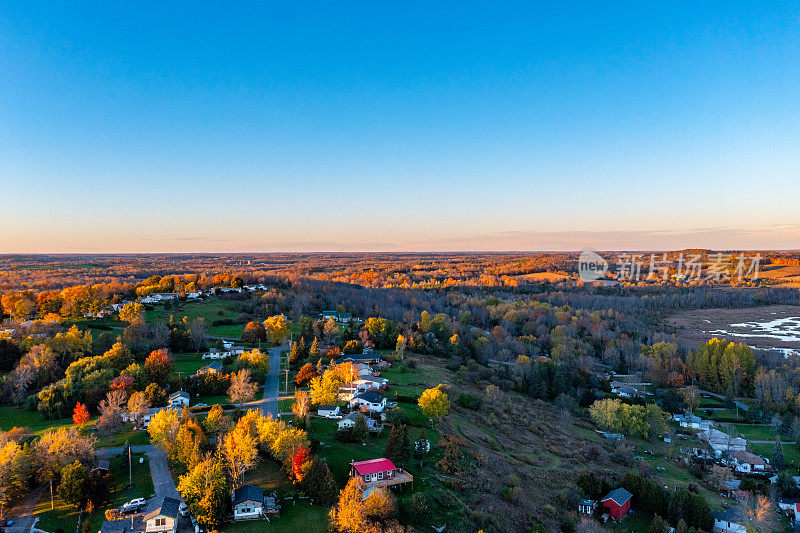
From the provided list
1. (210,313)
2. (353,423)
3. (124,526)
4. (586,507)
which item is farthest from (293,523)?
(210,313)

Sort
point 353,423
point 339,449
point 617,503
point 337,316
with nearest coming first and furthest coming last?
1. point 617,503
2. point 339,449
3. point 353,423
4. point 337,316

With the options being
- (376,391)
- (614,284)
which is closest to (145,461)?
(376,391)

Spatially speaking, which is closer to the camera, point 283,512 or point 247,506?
point 247,506

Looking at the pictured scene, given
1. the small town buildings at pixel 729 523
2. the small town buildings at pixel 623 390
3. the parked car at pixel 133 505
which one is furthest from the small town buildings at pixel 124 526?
the small town buildings at pixel 623 390

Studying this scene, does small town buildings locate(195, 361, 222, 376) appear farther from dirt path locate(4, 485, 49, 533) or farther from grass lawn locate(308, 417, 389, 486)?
dirt path locate(4, 485, 49, 533)

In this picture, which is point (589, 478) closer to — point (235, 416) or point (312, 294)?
point (235, 416)

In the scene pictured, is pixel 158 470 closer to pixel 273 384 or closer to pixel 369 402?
pixel 369 402

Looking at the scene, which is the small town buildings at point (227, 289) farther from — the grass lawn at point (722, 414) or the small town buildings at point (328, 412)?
the grass lawn at point (722, 414)

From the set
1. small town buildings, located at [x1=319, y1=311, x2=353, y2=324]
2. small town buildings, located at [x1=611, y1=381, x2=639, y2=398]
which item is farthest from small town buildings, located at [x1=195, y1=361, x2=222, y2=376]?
small town buildings, located at [x1=611, y1=381, x2=639, y2=398]
